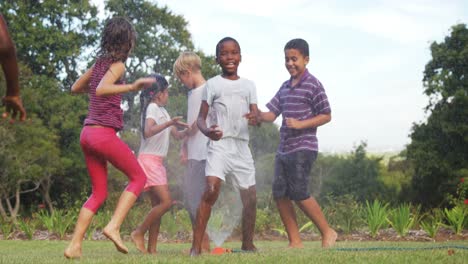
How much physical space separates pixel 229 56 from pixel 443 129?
3416cm

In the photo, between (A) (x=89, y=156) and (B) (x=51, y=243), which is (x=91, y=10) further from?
(A) (x=89, y=156)

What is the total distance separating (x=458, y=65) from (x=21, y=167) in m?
24.5

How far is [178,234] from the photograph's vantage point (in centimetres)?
1302

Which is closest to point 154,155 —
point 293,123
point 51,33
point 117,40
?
point 293,123

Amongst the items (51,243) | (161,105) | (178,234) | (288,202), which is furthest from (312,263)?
(178,234)

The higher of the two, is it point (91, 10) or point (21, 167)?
point (91, 10)

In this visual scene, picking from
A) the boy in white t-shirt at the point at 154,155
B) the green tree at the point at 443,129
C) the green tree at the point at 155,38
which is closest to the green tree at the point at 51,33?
the green tree at the point at 155,38

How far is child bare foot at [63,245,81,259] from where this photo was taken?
19.2 ft

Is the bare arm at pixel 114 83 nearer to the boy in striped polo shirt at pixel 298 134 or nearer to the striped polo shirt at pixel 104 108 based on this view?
the striped polo shirt at pixel 104 108

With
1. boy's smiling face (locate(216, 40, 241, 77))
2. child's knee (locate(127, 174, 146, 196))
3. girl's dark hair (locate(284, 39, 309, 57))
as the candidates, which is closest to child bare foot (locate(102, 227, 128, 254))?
child's knee (locate(127, 174, 146, 196))

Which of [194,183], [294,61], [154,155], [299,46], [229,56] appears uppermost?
[299,46]

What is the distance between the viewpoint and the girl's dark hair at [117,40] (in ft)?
20.2

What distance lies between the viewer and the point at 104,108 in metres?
6.07

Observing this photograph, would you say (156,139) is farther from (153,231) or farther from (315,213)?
(315,213)
